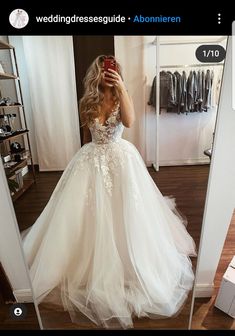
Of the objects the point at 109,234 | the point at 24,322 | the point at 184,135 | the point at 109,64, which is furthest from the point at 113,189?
the point at 24,322

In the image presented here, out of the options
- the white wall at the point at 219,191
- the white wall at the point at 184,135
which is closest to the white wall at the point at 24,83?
the white wall at the point at 184,135

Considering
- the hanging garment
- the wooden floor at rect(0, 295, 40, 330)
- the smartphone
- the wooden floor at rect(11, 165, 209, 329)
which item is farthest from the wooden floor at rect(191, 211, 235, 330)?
the smartphone

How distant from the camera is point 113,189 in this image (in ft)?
2.57

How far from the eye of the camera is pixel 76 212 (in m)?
0.77

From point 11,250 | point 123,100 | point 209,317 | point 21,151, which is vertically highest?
Answer: point 123,100

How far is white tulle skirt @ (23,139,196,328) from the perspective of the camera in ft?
2.43

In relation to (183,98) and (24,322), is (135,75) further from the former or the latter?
(24,322)

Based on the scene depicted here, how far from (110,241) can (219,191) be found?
0.44 m

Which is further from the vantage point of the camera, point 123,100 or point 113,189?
point 113,189

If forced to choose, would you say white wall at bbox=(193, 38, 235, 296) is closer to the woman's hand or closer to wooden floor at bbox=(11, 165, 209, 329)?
wooden floor at bbox=(11, 165, 209, 329)

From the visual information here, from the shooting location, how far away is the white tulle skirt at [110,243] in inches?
29.2

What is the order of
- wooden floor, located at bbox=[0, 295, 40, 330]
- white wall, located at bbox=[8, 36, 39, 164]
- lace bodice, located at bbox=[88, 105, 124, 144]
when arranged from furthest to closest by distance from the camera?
wooden floor, located at bbox=[0, 295, 40, 330], lace bodice, located at bbox=[88, 105, 124, 144], white wall, located at bbox=[8, 36, 39, 164]
